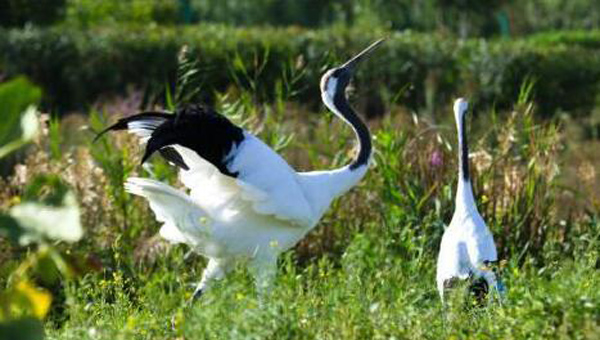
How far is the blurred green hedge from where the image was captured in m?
14.2

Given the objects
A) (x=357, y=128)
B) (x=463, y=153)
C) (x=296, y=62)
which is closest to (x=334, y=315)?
(x=463, y=153)

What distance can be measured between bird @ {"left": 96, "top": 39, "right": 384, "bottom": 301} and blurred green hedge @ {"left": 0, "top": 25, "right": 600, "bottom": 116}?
22.1ft

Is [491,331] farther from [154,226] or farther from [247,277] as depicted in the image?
[154,226]

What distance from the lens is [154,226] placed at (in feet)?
27.2

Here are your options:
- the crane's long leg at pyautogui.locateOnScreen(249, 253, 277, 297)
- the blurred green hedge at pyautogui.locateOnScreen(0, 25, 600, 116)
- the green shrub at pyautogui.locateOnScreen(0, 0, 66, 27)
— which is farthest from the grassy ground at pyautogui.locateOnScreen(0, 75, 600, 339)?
the green shrub at pyautogui.locateOnScreen(0, 0, 66, 27)

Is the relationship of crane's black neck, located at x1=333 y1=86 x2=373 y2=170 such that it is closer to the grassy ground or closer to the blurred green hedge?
the grassy ground

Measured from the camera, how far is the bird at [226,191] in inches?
263

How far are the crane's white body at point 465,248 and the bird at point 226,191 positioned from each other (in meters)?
0.62

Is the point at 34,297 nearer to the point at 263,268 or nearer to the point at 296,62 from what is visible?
the point at 263,268

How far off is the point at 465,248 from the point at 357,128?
104 cm

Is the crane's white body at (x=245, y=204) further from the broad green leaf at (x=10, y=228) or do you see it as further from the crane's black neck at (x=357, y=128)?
the broad green leaf at (x=10, y=228)

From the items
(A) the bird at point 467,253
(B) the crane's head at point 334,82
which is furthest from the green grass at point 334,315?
(B) the crane's head at point 334,82

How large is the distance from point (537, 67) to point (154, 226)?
7.24m

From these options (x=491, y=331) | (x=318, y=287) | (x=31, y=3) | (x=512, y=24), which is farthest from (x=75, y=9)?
(x=491, y=331)
